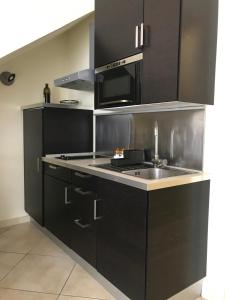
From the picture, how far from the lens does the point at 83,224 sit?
1.99m

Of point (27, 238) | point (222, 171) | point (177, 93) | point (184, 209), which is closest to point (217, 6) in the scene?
point (177, 93)

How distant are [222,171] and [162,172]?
455mm

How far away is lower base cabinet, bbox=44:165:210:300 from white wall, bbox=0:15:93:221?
136 cm

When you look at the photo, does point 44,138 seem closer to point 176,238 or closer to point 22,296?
point 22,296

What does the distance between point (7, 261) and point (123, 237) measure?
4.24ft

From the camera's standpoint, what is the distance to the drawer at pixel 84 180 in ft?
6.07

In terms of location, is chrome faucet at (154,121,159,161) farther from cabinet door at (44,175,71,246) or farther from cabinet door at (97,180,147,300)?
cabinet door at (44,175,71,246)

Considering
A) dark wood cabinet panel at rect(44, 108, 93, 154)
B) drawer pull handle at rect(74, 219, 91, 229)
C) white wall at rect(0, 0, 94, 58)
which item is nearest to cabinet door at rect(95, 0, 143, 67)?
white wall at rect(0, 0, 94, 58)

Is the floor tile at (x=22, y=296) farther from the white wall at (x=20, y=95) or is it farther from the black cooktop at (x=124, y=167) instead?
the white wall at (x=20, y=95)

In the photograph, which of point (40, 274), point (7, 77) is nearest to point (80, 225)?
point (40, 274)

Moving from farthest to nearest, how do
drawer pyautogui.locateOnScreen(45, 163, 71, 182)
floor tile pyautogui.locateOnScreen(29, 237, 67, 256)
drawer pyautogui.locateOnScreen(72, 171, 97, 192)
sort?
1. floor tile pyautogui.locateOnScreen(29, 237, 67, 256)
2. drawer pyautogui.locateOnScreen(45, 163, 71, 182)
3. drawer pyautogui.locateOnScreen(72, 171, 97, 192)

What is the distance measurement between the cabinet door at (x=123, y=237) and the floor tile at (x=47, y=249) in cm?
71

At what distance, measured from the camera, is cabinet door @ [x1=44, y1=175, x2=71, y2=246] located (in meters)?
2.21

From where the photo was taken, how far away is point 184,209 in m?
1.58
